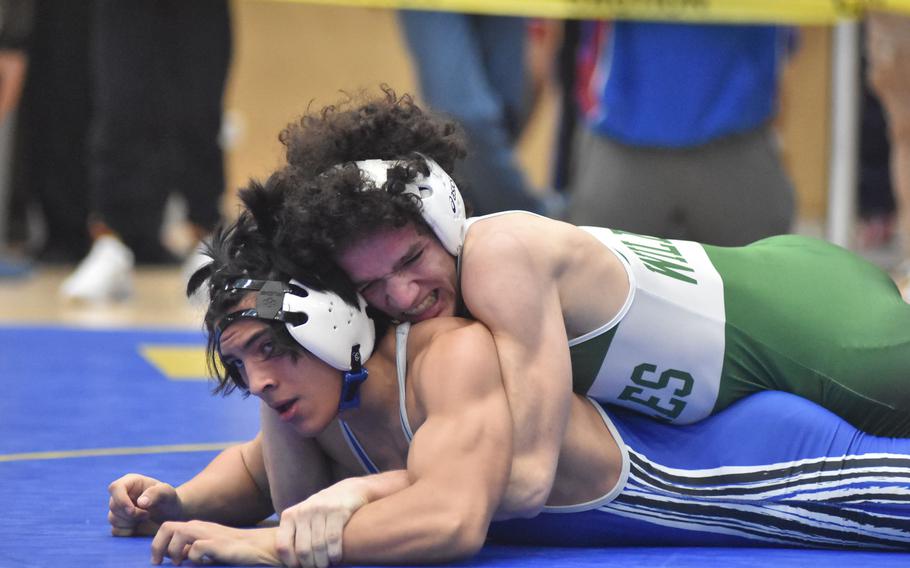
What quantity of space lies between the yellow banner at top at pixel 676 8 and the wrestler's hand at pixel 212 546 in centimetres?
407

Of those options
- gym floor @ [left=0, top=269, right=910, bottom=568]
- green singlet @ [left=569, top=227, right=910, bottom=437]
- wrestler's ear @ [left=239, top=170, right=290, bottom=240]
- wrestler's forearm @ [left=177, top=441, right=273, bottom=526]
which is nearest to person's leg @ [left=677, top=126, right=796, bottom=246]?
gym floor @ [left=0, top=269, right=910, bottom=568]

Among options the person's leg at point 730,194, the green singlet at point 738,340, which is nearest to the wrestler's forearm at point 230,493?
the green singlet at point 738,340

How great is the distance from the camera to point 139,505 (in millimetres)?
2816

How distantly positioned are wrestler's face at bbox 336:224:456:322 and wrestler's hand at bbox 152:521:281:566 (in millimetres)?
484

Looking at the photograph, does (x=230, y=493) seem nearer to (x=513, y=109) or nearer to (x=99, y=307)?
(x=99, y=307)

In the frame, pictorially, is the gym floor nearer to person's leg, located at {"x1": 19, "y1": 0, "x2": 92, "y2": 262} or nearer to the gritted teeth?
the gritted teeth

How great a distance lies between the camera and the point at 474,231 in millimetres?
2816

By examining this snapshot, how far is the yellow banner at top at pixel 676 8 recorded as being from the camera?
6.21m

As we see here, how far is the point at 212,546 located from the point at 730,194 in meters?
3.78

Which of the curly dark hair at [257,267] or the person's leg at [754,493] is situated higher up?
the curly dark hair at [257,267]

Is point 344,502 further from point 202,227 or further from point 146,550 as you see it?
point 202,227

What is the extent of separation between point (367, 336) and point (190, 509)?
52 cm

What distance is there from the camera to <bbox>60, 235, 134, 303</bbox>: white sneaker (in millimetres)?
7086

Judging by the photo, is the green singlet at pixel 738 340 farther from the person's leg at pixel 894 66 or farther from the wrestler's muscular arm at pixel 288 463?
the person's leg at pixel 894 66
